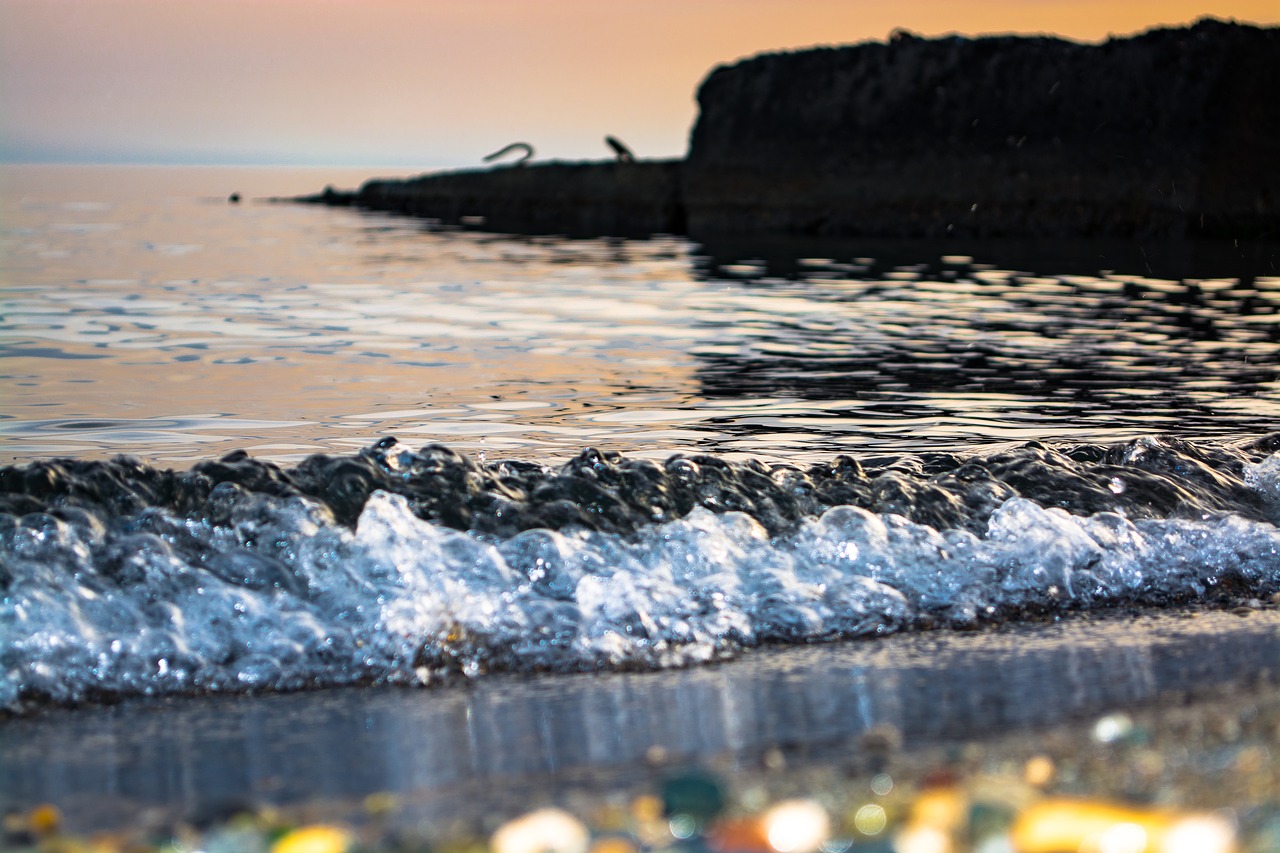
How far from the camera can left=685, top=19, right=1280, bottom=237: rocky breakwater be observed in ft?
87.2

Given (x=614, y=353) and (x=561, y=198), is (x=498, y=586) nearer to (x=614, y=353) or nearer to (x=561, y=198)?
(x=614, y=353)

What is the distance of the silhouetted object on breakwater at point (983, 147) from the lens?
2673 centimetres

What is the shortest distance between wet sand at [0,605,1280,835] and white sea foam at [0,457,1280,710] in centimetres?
16

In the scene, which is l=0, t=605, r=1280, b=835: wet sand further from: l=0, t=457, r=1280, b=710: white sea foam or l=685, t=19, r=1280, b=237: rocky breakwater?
l=685, t=19, r=1280, b=237: rocky breakwater

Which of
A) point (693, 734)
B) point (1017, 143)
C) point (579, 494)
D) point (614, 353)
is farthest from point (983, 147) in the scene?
point (693, 734)

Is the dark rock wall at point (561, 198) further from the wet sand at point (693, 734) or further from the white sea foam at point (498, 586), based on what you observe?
the wet sand at point (693, 734)

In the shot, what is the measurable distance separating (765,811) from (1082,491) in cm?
308

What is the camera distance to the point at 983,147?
2944 cm

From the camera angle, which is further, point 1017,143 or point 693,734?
point 1017,143

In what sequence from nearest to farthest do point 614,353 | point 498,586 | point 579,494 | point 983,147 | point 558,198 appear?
point 498,586 < point 579,494 < point 614,353 < point 983,147 < point 558,198

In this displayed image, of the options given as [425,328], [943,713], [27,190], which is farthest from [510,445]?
[27,190]

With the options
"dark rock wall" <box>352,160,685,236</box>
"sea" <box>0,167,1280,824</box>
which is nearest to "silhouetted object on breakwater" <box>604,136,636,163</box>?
"dark rock wall" <box>352,160,685,236</box>

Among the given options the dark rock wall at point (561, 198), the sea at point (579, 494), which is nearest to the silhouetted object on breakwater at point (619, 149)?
the dark rock wall at point (561, 198)

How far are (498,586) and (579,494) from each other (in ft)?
2.88
